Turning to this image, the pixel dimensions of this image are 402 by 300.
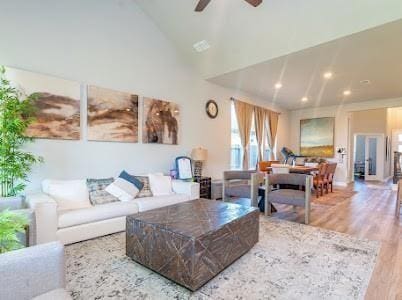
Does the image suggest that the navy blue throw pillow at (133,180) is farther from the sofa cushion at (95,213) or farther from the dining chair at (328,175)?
the dining chair at (328,175)

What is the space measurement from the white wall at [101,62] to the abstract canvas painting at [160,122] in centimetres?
15

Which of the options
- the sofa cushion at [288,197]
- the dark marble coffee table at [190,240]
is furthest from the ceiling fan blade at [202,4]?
the sofa cushion at [288,197]

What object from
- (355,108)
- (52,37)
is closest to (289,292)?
(52,37)

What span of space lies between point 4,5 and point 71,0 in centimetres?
90

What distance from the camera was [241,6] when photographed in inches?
149

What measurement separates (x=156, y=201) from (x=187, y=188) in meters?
0.71

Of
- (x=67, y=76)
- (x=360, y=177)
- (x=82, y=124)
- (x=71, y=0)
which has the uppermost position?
(x=71, y=0)

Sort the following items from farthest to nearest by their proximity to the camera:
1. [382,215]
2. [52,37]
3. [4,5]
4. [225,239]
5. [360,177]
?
[360,177]
[382,215]
[52,37]
[4,5]
[225,239]

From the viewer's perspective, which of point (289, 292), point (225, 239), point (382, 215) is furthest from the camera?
point (382, 215)

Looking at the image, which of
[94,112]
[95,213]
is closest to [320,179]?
[95,213]

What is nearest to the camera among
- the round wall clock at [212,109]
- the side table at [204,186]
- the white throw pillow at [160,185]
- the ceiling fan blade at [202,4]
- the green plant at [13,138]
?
the green plant at [13,138]

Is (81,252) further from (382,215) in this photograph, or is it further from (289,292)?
(382,215)

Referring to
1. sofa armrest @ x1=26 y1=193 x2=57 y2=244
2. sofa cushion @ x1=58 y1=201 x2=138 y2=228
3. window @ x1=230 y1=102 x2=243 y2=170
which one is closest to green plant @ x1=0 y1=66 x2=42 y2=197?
sofa armrest @ x1=26 y1=193 x2=57 y2=244

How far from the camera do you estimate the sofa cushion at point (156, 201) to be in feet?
11.4
